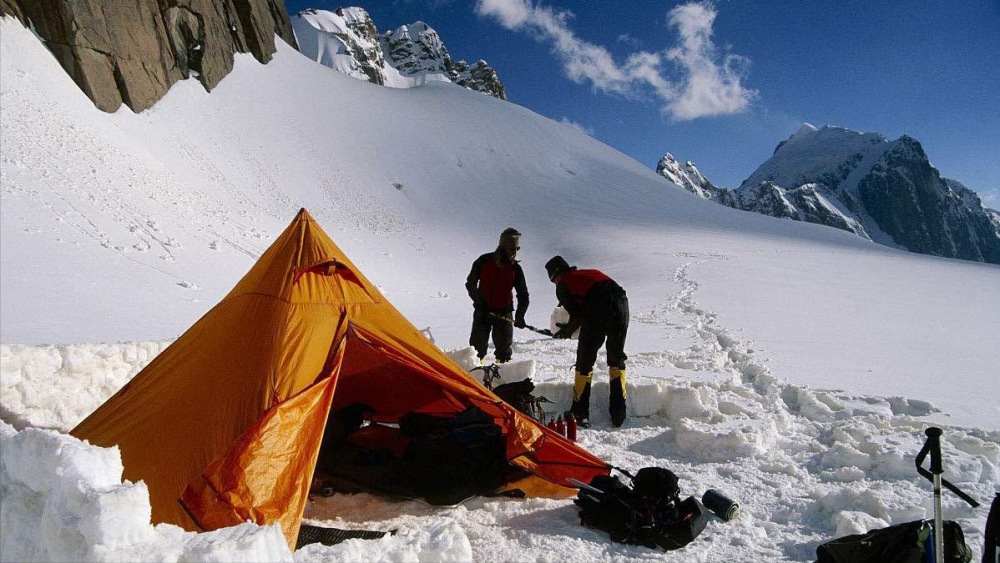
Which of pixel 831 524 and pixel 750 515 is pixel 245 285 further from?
pixel 831 524

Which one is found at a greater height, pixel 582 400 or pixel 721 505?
pixel 582 400

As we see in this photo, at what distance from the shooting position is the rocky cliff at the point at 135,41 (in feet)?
60.2

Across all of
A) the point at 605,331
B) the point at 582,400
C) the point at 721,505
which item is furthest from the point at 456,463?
the point at 605,331

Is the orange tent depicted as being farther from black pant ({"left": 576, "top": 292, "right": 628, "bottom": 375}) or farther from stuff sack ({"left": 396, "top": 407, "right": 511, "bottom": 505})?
black pant ({"left": 576, "top": 292, "right": 628, "bottom": 375})

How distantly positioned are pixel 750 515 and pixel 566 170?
35.5 m

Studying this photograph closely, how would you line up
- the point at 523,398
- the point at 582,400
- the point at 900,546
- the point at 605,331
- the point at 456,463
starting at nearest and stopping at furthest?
the point at 900,546 < the point at 456,463 < the point at 523,398 < the point at 582,400 < the point at 605,331

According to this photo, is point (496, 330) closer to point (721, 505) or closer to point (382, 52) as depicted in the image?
point (721, 505)

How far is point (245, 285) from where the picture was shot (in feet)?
12.3

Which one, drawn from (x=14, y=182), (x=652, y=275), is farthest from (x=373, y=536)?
(x=652, y=275)

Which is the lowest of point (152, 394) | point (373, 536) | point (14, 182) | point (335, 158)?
point (373, 536)

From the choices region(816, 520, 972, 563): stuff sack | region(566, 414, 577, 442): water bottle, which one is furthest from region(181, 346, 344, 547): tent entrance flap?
region(816, 520, 972, 563): stuff sack

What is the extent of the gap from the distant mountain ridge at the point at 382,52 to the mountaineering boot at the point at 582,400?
2999 inches

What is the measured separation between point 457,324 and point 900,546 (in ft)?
29.5

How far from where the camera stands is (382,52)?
356ft
